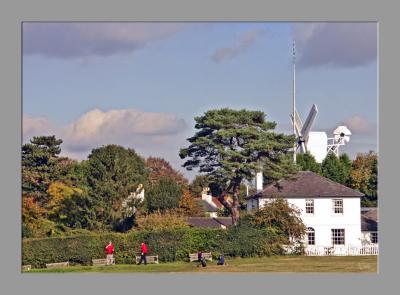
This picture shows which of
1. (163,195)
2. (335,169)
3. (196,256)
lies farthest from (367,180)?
(196,256)

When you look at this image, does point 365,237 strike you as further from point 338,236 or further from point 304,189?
point 304,189

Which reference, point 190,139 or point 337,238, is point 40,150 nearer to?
point 190,139

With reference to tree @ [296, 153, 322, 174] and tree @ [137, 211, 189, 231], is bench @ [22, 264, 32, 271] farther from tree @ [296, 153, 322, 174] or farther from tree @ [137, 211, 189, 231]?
tree @ [296, 153, 322, 174]

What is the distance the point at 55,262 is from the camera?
57.0 metres

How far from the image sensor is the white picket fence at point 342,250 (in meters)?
60.8

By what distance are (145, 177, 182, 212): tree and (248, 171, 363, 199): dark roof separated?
25.2 feet

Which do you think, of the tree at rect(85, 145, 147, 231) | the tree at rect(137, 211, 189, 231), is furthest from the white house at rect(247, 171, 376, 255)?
the tree at rect(85, 145, 147, 231)

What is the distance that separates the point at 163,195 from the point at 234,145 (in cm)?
1311

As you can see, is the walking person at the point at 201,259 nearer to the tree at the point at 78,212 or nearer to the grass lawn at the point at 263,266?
the grass lawn at the point at 263,266

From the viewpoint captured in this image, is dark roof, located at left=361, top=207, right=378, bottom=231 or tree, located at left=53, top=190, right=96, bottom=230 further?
dark roof, located at left=361, top=207, right=378, bottom=231

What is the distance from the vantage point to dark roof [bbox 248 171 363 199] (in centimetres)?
6400

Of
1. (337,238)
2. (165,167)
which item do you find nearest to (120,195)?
(337,238)

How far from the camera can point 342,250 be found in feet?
204

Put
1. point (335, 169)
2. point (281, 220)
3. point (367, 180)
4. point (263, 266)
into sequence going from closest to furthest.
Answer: point (263, 266), point (281, 220), point (335, 169), point (367, 180)
